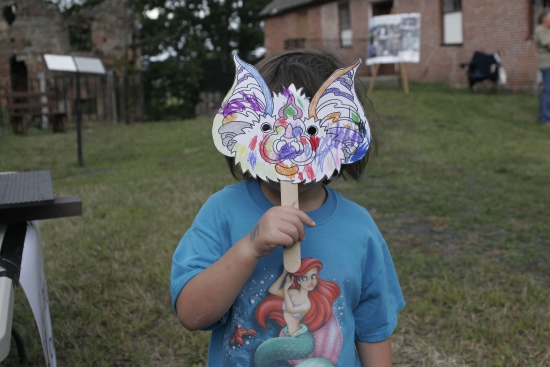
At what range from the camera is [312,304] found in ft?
4.62

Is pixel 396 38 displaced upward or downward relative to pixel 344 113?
upward

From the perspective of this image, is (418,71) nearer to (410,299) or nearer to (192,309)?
(410,299)

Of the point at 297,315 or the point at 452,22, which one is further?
the point at 452,22

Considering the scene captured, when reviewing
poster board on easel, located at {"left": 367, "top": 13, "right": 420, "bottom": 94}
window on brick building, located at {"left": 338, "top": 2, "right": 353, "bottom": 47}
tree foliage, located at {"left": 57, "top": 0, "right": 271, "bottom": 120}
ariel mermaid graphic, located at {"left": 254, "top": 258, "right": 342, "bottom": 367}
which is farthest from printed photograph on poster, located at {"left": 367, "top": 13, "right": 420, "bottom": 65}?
tree foliage, located at {"left": 57, "top": 0, "right": 271, "bottom": 120}

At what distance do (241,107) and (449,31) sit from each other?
16438mm

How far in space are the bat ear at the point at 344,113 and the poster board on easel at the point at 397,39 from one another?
1176 cm

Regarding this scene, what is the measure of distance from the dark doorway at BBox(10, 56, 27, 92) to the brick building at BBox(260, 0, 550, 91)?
8.80 meters

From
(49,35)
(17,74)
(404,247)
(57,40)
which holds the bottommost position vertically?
(404,247)

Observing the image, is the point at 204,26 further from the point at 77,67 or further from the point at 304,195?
the point at 304,195

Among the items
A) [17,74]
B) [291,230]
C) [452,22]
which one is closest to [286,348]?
[291,230]

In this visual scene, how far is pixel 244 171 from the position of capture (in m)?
1.40

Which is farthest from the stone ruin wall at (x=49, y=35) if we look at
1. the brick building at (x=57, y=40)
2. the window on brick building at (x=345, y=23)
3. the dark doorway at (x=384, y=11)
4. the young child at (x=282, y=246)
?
the young child at (x=282, y=246)

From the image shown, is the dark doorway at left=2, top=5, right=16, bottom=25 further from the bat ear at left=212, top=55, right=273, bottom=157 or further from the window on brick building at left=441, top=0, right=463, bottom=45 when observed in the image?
the bat ear at left=212, top=55, right=273, bottom=157

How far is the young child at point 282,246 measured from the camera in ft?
4.53
